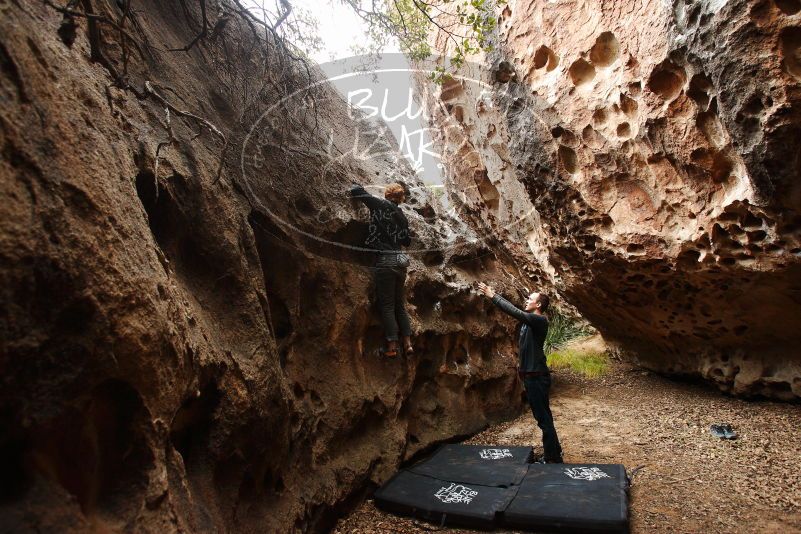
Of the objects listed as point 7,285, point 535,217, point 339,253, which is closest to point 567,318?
point 535,217

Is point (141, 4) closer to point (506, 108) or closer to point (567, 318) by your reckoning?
point (506, 108)

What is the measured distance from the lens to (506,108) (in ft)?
20.2

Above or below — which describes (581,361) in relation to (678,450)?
above

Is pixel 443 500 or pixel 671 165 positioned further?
pixel 671 165

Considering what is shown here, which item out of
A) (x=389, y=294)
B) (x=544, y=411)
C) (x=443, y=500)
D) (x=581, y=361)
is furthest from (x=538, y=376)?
(x=581, y=361)

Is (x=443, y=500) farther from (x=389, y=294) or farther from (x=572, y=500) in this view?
(x=389, y=294)

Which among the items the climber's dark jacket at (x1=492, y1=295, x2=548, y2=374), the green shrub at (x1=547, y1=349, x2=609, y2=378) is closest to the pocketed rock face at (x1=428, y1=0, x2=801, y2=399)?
the green shrub at (x1=547, y1=349, x2=609, y2=378)

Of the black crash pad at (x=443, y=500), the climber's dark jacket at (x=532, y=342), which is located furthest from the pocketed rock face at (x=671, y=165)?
the black crash pad at (x=443, y=500)

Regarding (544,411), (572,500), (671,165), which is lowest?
(572,500)

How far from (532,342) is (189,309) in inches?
122

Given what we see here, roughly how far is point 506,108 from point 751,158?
2.88 meters

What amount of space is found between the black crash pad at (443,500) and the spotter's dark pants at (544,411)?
2.80ft

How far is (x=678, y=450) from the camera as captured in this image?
15.9 ft

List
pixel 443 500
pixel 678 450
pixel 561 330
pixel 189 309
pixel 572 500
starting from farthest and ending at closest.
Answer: pixel 561 330 → pixel 678 450 → pixel 443 500 → pixel 572 500 → pixel 189 309
